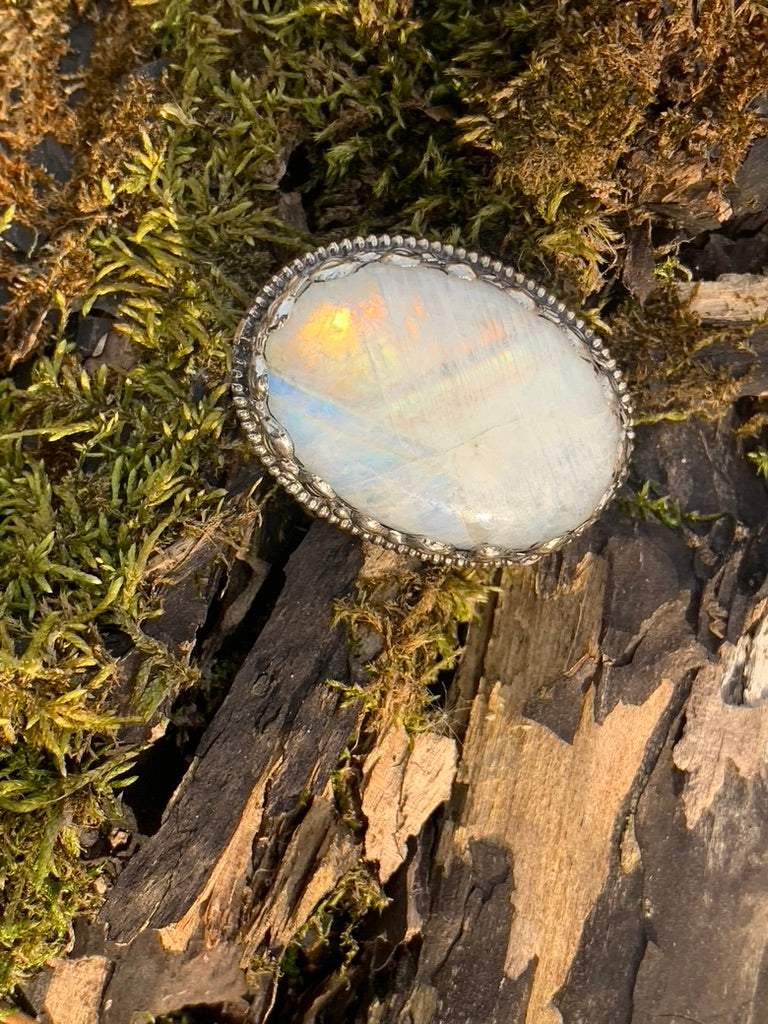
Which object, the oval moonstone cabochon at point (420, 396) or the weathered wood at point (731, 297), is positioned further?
the weathered wood at point (731, 297)

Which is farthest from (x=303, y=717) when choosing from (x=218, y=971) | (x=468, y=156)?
(x=468, y=156)

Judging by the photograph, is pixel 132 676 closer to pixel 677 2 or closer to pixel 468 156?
pixel 468 156

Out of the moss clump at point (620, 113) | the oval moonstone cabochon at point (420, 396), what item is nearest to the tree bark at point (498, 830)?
the oval moonstone cabochon at point (420, 396)

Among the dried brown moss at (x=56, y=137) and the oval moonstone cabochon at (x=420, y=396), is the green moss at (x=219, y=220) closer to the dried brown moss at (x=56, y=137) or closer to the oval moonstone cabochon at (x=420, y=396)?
the dried brown moss at (x=56, y=137)

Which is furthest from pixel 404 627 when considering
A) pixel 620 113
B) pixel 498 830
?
pixel 620 113

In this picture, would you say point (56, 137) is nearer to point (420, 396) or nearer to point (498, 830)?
point (420, 396)

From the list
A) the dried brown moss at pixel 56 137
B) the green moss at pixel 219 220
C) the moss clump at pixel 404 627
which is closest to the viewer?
the green moss at pixel 219 220
